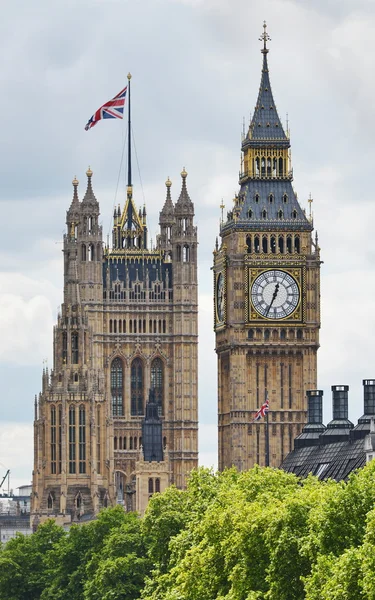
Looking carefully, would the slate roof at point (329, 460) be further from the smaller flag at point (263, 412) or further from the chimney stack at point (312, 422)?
the smaller flag at point (263, 412)

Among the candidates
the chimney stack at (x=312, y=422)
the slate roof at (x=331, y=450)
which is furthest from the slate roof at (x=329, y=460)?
the chimney stack at (x=312, y=422)

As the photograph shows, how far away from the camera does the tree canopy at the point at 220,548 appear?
335 feet

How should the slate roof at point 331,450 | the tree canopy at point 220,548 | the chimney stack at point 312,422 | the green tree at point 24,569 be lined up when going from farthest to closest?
1. the chimney stack at point 312,422
2. the green tree at point 24,569
3. the slate roof at point 331,450
4. the tree canopy at point 220,548

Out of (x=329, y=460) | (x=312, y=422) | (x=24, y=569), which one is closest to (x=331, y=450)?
(x=329, y=460)

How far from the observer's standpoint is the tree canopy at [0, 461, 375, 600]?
102 meters

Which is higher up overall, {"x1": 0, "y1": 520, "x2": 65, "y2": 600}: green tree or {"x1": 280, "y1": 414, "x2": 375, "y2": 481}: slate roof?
{"x1": 280, "y1": 414, "x2": 375, "y2": 481}: slate roof

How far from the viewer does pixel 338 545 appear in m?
102

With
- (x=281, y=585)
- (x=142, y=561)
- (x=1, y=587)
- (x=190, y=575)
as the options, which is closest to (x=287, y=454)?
(x=1, y=587)

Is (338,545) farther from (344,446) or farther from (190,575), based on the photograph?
(344,446)

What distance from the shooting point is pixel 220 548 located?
392 ft

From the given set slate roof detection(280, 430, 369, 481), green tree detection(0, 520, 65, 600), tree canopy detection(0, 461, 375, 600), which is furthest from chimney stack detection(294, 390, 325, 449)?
green tree detection(0, 520, 65, 600)

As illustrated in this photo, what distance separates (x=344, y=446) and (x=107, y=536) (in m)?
18.1

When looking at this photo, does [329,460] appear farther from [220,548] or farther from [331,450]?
[220,548]

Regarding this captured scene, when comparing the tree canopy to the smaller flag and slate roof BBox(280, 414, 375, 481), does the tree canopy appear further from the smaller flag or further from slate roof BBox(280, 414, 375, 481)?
the smaller flag
